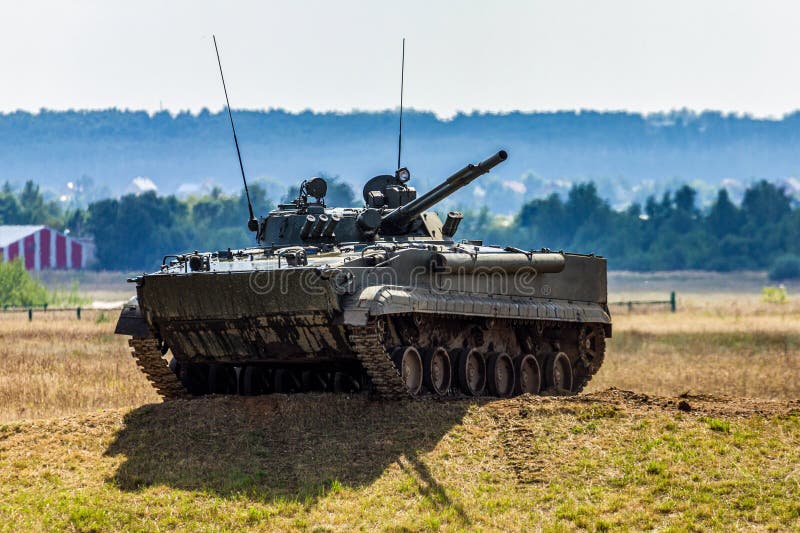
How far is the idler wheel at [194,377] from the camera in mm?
21422

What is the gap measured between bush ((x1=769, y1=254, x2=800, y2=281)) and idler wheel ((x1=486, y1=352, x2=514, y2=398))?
260ft

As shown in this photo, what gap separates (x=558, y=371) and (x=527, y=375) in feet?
3.58

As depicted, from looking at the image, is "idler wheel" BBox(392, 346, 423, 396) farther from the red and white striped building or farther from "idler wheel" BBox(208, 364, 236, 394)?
the red and white striped building

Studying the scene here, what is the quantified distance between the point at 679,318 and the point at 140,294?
31.1 metres

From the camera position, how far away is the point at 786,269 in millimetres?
98500

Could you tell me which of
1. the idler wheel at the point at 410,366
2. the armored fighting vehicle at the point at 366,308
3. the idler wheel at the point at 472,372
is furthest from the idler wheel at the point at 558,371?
the idler wheel at the point at 410,366

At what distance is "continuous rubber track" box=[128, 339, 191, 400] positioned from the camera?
66.0ft

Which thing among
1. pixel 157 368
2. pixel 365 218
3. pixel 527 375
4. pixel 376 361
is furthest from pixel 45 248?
pixel 376 361

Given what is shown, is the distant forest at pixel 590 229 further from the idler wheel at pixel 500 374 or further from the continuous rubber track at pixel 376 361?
the continuous rubber track at pixel 376 361

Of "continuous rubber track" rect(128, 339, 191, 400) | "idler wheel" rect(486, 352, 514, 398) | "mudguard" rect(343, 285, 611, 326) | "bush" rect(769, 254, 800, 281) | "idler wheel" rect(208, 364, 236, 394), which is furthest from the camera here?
"bush" rect(769, 254, 800, 281)

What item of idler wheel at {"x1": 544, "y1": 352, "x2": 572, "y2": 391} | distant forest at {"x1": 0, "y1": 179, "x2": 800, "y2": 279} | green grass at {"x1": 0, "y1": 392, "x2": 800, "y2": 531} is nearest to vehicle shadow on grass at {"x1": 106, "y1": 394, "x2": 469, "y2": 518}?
green grass at {"x1": 0, "y1": 392, "x2": 800, "y2": 531}

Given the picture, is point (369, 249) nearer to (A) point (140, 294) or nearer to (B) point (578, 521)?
(A) point (140, 294)

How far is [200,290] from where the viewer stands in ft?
62.8

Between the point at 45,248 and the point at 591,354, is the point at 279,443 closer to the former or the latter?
the point at 591,354
